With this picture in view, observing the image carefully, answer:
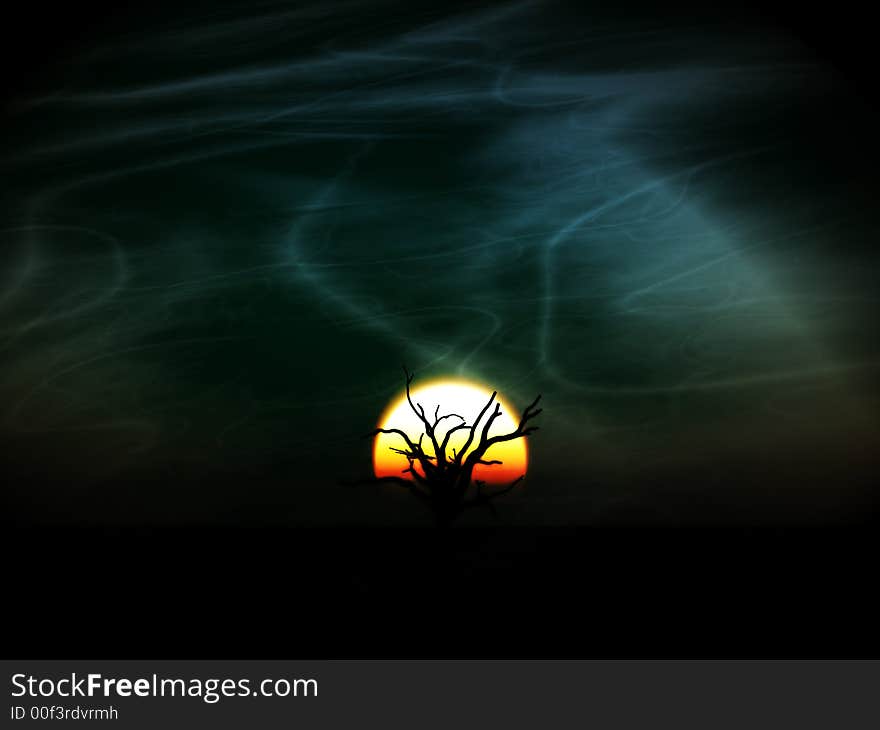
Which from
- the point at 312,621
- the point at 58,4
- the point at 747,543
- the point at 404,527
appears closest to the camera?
the point at 312,621

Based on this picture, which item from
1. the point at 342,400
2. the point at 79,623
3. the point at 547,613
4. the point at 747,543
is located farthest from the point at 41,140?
the point at 747,543

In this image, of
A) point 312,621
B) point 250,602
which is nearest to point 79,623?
point 250,602

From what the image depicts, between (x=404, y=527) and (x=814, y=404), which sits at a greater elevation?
(x=814, y=404)

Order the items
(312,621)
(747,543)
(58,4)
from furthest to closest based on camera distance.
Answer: (58,4) < (747,543) < (312,621)

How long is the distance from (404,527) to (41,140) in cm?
284

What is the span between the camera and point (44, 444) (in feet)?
13.7

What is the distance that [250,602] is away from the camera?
11.0ft

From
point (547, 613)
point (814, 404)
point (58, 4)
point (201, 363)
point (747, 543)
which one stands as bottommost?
point (547, 613)

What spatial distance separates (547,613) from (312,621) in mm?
908

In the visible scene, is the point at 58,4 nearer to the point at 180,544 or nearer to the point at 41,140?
the point at 41,140

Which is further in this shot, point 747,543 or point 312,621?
point 747,543

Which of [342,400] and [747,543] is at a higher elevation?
[342,400]

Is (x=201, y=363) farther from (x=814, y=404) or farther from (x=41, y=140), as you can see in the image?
(x=814, y=404)

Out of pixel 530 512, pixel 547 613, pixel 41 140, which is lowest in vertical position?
pixel 547 613
